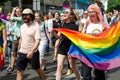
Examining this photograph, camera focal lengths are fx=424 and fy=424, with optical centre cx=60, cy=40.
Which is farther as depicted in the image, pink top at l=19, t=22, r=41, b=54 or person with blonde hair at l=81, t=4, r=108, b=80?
pink top at l=19, t=22, r=41, b=54

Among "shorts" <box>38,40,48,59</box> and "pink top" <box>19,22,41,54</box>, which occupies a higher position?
"pink top" <box>19,22,41,54</box>

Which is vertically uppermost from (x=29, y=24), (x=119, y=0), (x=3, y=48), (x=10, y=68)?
(x=29, y=24)

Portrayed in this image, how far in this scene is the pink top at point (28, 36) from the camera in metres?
7.92

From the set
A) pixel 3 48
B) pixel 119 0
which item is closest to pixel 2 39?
pixel 3 48

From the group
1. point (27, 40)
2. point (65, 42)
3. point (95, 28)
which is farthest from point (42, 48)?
point (95, 28)

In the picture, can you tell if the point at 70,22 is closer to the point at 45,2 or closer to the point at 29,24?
the point at 29,24

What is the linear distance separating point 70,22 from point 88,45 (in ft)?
4.61

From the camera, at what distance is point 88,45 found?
7.60 meters

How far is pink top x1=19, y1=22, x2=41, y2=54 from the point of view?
792 centimetres

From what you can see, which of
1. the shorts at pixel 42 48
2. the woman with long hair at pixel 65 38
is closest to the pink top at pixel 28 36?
the woman with long hair at pixel 65 38

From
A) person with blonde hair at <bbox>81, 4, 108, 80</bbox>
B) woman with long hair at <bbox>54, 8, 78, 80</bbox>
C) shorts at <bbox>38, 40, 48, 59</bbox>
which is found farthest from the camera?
shorts at <bbox>38, 40, 48, 59</bbox>

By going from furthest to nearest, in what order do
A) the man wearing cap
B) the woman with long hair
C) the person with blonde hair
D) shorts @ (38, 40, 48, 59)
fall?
shorts @ (38, 40, 48, 59), the woman with long hair, the man wearing cap, the person with blonde hair

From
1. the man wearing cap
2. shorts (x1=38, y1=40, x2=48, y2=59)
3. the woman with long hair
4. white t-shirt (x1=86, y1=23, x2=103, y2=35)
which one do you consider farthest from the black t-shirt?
shorts (x1=38, y1=40, x2=48, y2=59)

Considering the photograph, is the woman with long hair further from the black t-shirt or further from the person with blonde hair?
the person with blonde hair
